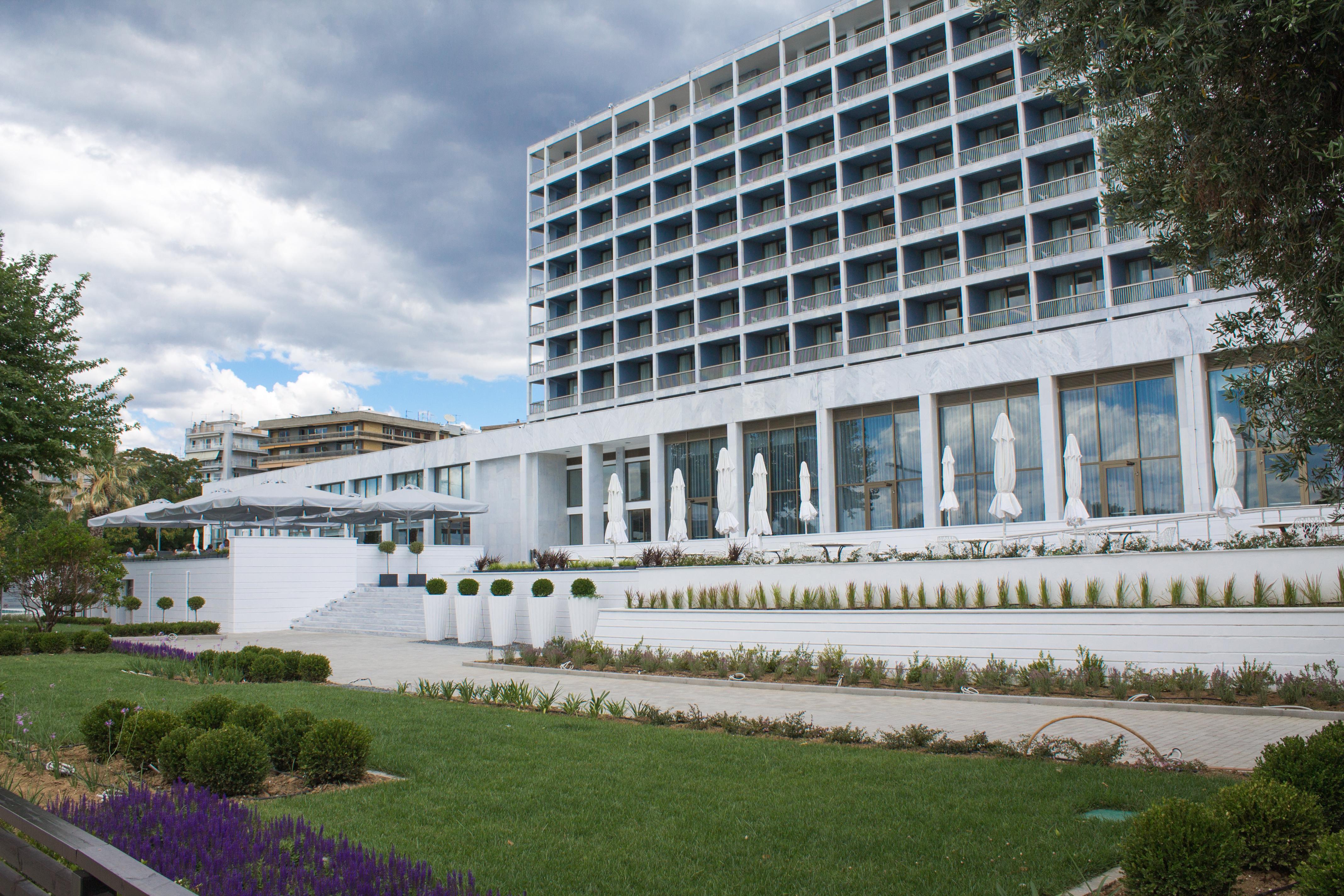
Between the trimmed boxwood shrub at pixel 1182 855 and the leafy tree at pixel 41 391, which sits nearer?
the trimmed boxwood shrub at pixel 1182 855

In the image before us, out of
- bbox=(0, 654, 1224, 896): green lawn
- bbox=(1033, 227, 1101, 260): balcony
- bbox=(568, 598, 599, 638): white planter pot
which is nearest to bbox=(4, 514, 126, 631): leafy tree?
bbox=(568, 598, 599, 638): white planter pot

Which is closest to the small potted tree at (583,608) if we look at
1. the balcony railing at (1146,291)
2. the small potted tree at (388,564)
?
the small potted tree at (388,564)

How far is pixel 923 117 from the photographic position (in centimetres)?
4325

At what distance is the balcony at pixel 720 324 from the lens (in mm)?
49625

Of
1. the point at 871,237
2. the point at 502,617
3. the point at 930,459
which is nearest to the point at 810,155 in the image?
the point at 871,237

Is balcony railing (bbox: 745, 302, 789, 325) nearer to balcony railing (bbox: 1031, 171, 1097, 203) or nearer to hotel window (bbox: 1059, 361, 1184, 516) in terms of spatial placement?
balcony railing (bbox: 1031, 171, 1097, 203)

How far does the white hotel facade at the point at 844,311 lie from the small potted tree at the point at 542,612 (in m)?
11.0

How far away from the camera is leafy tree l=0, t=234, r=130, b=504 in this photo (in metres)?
16.3

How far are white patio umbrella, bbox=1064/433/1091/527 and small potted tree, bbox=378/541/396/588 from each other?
2268 centimetres

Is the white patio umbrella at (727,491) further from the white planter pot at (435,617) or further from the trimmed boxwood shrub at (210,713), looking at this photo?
the trimmed boxwood shrub at (210,713)

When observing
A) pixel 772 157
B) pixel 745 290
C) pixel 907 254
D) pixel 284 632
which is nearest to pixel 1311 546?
pixel 284 632

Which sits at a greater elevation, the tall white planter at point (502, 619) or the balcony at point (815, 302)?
the balcony at point (815, 302)

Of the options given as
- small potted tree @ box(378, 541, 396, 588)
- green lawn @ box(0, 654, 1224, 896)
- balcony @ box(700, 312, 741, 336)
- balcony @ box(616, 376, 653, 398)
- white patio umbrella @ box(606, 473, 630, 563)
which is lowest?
green lawn @ box(0, 654, 1224, 896)

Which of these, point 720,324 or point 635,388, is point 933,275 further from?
point 635,388
